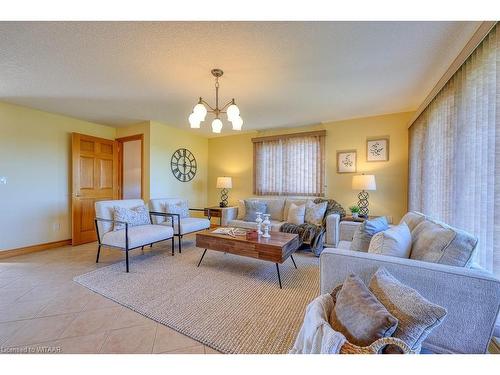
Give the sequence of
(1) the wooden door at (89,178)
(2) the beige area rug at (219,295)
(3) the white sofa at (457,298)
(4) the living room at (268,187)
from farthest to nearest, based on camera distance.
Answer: (1) the wooden door at (89,178)
(2) the beige area rug at (219,295)
(4) the living room at (268,187)
(3) the white sofa at (457,298)

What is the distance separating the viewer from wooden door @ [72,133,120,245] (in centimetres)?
390

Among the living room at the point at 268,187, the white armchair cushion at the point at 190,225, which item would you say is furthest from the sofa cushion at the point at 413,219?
the white armchair cushion at the point at 190,225

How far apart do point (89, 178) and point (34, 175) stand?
76cm

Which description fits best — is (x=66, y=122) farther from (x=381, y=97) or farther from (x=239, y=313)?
(x=381, y=97)

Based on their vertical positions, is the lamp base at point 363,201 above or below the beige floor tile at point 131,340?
above

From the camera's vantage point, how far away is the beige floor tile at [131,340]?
1443mm

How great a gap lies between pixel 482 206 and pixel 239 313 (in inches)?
81.4

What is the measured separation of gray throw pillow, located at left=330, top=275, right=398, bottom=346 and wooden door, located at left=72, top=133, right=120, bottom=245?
458cm

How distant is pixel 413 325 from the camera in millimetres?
887

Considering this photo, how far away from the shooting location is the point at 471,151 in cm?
177

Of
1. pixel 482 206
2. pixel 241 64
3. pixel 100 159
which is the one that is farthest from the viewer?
pixel 100 159

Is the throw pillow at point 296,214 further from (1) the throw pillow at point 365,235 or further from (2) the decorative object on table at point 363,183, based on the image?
(1) the throw pillow at point 365,235

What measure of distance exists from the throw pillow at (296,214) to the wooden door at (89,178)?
12.3ft
